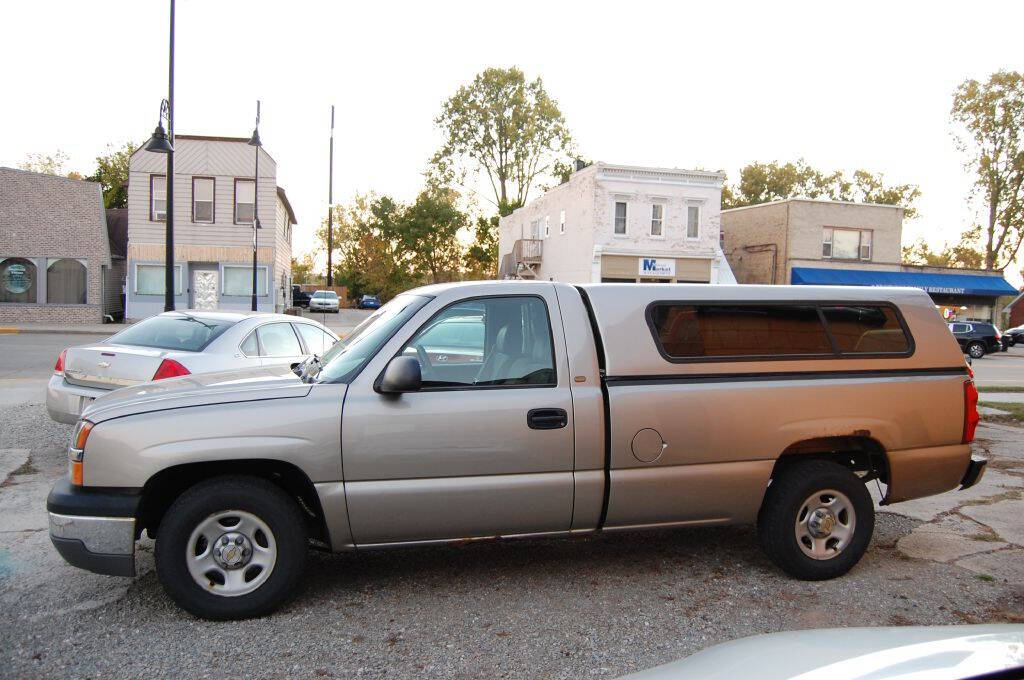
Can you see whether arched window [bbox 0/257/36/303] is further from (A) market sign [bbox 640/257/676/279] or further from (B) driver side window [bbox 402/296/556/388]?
(B) driver side window [bbox 402/296/556/388]

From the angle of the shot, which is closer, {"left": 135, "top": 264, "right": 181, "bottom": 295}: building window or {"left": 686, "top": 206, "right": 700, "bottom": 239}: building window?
{"left": 135, "top": 264, "right": 181, "bottom": 295}: building window

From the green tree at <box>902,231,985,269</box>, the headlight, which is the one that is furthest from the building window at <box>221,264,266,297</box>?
the green tree at <box>902,231,985,269</box>

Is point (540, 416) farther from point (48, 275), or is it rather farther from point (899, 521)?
point (48, 275)

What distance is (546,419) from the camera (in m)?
4.22

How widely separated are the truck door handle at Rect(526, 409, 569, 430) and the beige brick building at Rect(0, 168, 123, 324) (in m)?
32.1

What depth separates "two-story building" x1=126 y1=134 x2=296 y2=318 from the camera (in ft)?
107

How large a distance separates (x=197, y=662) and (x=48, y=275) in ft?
110

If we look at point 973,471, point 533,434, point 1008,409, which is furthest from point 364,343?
point 1008,409

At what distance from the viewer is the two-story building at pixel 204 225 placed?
32469mm

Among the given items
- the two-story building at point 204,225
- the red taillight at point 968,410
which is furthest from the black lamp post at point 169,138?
the two-story building at point 204,225

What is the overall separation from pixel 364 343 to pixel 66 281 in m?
32.7

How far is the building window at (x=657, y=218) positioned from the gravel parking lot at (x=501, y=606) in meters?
30.3

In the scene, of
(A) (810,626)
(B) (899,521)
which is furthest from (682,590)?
(B) (899,521)

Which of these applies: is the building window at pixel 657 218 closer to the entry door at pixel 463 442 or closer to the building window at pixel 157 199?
the building window at pixel 157 199
